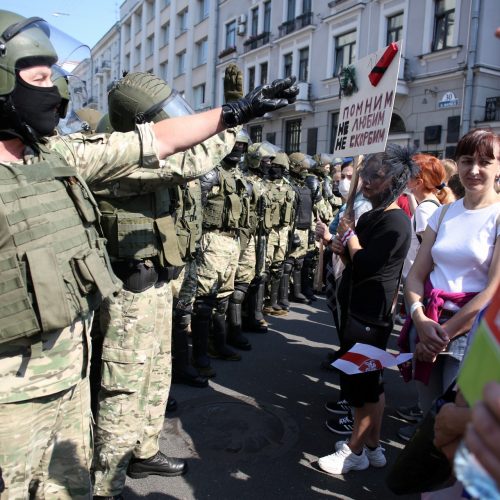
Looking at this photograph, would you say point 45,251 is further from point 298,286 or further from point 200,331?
point 298,286

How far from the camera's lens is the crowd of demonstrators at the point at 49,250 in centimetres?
147

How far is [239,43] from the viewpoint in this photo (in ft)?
81.0

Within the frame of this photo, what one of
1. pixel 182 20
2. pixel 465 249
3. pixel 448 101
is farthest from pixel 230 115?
pixel 182 20

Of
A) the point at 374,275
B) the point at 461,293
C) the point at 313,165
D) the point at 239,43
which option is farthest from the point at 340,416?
the point at 239,43

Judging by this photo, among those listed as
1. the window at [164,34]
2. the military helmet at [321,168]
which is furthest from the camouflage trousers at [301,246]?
the window at [164,34]

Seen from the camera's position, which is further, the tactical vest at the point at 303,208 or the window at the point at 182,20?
the window at the point at 182,20

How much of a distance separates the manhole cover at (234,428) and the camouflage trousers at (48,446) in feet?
3.96

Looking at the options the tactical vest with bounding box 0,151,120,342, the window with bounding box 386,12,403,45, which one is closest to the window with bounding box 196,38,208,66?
the window with bounding box 386,12,403,45

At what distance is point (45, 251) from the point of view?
1490mm

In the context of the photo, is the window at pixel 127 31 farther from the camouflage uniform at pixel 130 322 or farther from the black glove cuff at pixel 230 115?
the black glove cuff at pixel 230 115

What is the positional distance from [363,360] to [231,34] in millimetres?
26209

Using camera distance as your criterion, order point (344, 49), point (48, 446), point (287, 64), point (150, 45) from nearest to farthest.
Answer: point (48, 446) → point (344, 49) → point (287, 64) → point (150, 45)

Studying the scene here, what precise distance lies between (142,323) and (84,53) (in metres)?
1.29

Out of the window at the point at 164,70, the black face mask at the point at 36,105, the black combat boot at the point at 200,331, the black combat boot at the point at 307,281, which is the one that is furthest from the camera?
the window at the point at 164,70
